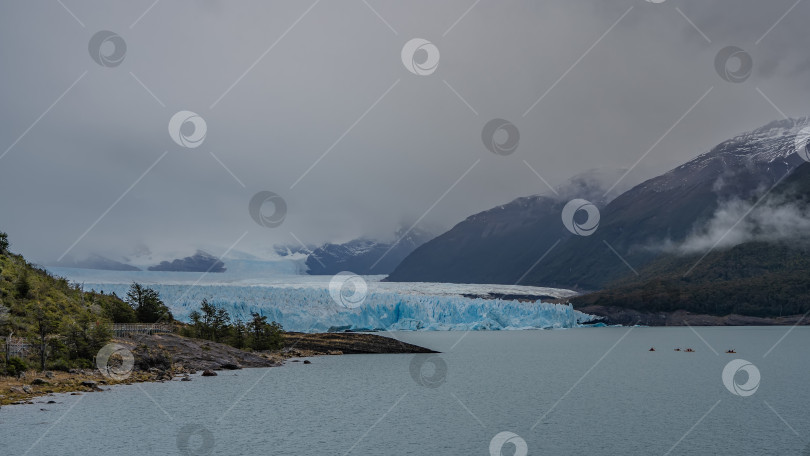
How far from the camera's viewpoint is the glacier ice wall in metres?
78.8

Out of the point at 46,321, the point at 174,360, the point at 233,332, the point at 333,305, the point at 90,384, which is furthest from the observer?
the point at 333,305

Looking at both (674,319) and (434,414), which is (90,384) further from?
(674,319)

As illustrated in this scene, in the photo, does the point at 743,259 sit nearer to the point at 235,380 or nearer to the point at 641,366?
the point at 641,366

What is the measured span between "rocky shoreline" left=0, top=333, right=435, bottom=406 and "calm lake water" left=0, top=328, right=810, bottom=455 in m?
2.29

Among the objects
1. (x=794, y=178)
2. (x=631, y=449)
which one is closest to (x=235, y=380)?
(x=631, y=449)

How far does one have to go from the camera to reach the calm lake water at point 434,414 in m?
24.8

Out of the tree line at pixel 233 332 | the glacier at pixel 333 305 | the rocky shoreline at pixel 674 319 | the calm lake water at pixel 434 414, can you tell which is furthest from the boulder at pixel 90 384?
the rocky shoreline at pixel 674 319

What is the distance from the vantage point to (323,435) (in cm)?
2758

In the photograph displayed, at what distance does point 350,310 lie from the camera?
280 feet

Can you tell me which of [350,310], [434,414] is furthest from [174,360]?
[350,310]

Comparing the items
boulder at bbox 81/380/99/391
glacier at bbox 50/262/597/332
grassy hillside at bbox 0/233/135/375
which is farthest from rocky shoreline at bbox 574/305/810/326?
boulder at bbox 81/380/99/391

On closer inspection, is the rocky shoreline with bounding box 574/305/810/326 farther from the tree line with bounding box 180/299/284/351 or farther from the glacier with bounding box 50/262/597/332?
the tree line with bounding box 180/299/284/351

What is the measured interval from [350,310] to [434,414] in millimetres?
53417

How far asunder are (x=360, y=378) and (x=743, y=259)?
483 feet
